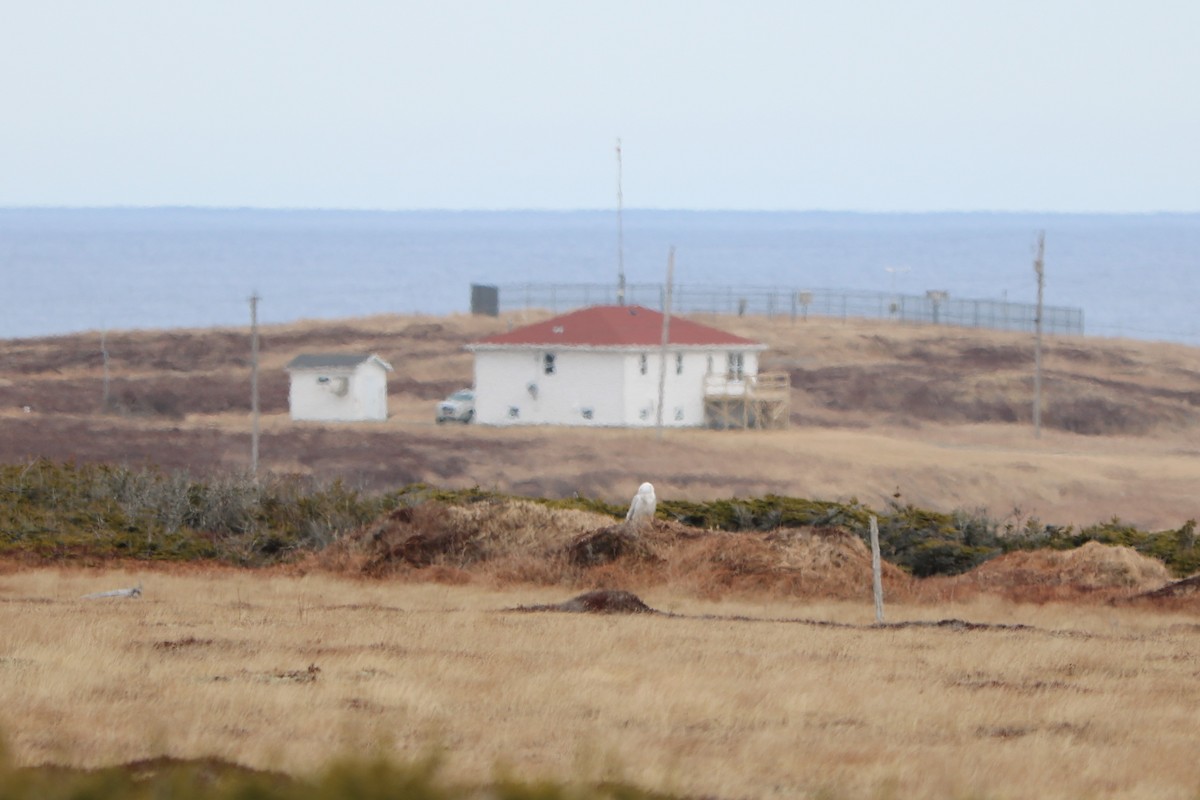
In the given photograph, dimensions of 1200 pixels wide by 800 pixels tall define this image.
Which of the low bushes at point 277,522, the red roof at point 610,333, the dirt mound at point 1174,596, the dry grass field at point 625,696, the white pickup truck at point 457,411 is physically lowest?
the white pickup truck at point 457,411

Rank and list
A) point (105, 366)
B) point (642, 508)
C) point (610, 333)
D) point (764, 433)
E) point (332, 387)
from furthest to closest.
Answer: point (105, 366)
point (332, 387)
point (610, 333)
point (764, 433)
point (642, 508)

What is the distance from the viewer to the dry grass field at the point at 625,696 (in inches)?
463

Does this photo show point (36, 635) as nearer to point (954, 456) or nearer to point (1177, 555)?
point (1177, 555)

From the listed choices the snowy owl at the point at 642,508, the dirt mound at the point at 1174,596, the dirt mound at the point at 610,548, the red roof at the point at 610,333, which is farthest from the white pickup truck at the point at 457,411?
the dirt mound at the point at 1174,596

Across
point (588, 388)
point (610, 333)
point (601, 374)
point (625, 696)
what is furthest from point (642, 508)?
point (610, 333)

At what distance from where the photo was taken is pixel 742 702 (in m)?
14.9

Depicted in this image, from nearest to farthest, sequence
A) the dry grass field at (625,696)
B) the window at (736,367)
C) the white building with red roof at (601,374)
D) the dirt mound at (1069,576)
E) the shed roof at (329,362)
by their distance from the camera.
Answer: the dry grass field at (625,696), the dirt mound at (1069,576), the white building with red roof at (601,374), the window at (736,367), the shed roof at (329,362)

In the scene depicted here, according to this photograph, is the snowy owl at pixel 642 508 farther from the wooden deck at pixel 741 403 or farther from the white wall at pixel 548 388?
the wooden deck at pixel 741 403

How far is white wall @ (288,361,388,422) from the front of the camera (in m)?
62.8

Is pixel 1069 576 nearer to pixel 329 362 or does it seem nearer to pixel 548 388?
pixel 548 388

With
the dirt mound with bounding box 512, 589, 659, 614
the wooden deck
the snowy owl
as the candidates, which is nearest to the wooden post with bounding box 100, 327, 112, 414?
the wooden deck

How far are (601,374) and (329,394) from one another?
400 inches

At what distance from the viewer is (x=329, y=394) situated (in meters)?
63.0

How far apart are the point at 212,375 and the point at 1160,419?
4024 centimetres
